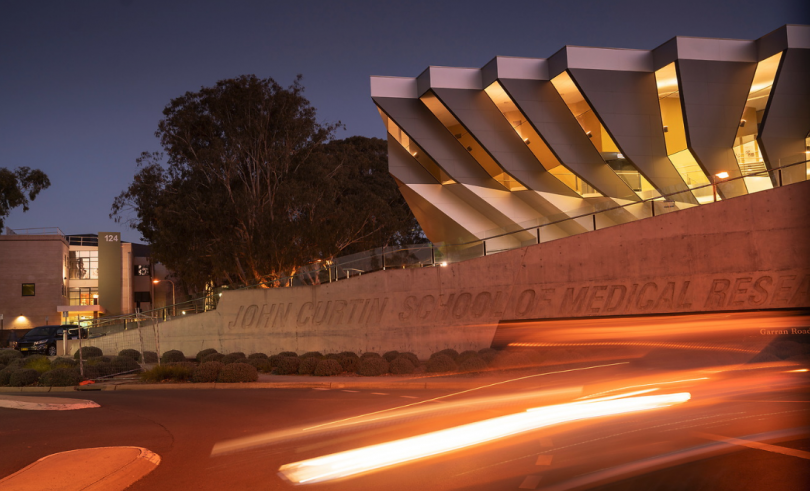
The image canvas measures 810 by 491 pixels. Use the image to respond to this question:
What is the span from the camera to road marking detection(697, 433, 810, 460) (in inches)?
290

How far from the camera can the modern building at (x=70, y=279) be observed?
63.9 meters

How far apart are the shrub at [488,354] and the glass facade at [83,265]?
66970 mm

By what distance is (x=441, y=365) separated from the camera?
63.8ft

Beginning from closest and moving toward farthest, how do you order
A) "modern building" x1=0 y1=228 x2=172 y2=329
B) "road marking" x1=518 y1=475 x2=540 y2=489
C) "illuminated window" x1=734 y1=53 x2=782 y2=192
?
"road marking" x1=518 y1=475 x2=540 y2=489, "illuminated window" x1=734 y1=53 x2=782 y2=192, "modern building" x1=0 y1=228 x2=172 y2=329

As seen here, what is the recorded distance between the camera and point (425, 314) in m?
24.3

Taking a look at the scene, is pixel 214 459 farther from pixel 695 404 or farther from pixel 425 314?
pixel 425 314

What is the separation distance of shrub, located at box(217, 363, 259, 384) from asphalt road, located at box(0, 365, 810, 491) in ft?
10.7

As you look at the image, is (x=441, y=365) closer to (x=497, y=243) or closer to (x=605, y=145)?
(x=497, y=243)

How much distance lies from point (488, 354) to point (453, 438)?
11464mm

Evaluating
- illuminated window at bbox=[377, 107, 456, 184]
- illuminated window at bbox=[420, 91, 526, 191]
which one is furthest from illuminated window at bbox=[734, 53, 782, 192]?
illuminated window at bbox=[377, 107, 456, 184]

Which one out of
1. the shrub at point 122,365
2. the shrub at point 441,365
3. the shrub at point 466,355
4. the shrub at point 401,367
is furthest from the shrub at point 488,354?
the shrub at point 122,365

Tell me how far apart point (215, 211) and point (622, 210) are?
22.9 meters

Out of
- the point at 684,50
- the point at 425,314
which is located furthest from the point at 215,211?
the point at 684,50

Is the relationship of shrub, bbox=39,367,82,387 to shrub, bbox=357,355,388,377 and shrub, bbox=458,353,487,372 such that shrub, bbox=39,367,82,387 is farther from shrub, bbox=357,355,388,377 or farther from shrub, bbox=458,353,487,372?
shrub, bbox=458,353,487,372
